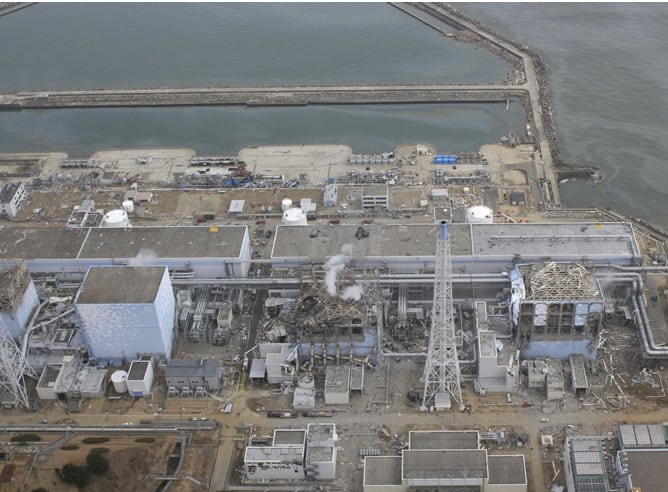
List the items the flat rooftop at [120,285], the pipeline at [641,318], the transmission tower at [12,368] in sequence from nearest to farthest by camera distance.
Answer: the transmission tower at [12,368] < the pipeline at [641,318] < the flat rooftop at [120,285]

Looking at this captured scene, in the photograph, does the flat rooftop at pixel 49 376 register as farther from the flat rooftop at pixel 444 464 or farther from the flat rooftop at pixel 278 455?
the flat rooftop at pixel 444 464

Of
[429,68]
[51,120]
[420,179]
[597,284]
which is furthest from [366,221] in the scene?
[51,120]

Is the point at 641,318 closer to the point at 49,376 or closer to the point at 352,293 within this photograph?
the point at 352,293

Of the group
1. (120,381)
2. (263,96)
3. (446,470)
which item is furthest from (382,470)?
(263,96)

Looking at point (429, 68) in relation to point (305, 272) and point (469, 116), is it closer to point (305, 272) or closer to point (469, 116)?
point (469, 116)

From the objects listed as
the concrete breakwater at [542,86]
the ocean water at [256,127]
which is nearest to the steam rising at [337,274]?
the ocean water at [256,127]

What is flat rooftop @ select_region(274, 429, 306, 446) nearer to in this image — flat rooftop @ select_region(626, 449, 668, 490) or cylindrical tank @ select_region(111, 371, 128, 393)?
cylindrical tank @ select_region(111, 371, 128, 393)

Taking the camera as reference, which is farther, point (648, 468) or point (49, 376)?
point (49, 376)
